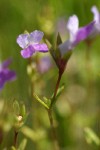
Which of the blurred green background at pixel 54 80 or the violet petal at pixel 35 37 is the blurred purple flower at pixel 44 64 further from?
the violet petal at pixel 35 37

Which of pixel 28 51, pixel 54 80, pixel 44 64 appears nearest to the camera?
pixel 28 51

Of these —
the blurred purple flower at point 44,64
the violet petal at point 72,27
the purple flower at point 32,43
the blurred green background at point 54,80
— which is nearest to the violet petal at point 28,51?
the purple flower at point 32,43

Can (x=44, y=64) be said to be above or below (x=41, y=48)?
below

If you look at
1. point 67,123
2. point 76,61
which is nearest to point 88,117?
point 67,123

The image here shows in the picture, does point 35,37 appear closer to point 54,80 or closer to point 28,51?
point 28,51

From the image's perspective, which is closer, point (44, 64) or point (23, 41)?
point (23, 41)

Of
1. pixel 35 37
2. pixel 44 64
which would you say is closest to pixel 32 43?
pixel 35 37

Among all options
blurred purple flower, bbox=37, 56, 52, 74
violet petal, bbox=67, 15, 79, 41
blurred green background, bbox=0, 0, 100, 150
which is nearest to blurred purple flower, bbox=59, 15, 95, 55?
violet petal, bbox=67, 15, 79, 41
